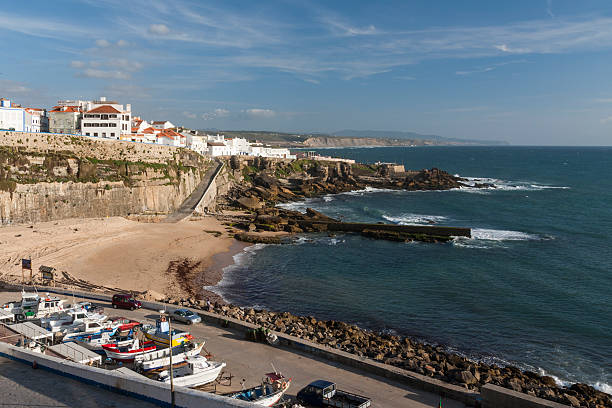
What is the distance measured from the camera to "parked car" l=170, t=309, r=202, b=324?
20.5 metres

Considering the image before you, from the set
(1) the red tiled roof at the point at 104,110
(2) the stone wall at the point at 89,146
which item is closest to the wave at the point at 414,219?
(2) the stone wall at the point at 89,146

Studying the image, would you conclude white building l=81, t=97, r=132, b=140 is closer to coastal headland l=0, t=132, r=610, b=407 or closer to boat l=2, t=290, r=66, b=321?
coastal headland l=0, t=132, r=610, b=407

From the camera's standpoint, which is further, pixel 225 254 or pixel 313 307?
pixel 225 254

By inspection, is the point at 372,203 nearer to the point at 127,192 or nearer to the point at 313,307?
the point at 127,192

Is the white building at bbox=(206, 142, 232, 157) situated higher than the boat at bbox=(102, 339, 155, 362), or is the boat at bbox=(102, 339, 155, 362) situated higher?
the white building at bbox=(206, 142, 232, 157)

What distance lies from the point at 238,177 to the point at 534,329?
61771 millimetres

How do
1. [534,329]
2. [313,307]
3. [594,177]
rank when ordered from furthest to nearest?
[594,177] < [313,307] < [534,329]

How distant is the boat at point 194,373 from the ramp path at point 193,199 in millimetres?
37304

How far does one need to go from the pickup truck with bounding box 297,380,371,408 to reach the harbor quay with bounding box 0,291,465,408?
0.77m

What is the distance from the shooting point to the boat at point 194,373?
14031 millimetres

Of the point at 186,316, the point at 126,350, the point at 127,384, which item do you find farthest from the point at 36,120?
the point at 127,384

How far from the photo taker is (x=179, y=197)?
188ft

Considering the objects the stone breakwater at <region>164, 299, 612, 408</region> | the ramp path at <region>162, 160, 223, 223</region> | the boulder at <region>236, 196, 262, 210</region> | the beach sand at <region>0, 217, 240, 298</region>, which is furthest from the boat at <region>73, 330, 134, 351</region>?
the boulder at <region>236, 196, 262, 210</region>

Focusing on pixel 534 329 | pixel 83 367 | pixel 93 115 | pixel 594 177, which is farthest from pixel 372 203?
pixel 594 177
